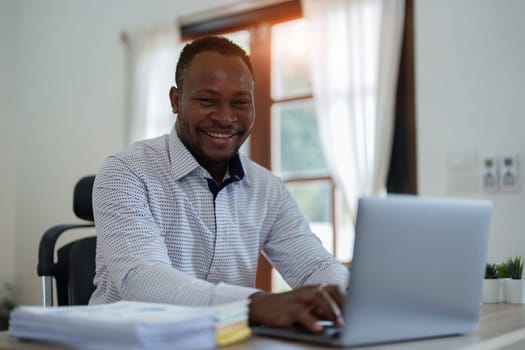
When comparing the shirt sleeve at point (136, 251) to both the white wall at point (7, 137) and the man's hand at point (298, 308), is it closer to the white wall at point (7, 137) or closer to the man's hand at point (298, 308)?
the man's hand at point (298, 308)

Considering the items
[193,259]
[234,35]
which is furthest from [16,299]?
[193,259]

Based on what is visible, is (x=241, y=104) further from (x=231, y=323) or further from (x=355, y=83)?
(x=355, y=83)

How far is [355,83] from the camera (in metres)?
4.13

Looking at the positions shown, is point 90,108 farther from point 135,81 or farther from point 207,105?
point 207,105

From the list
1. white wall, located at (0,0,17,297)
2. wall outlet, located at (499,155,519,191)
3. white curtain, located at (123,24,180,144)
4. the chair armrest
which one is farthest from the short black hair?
white wall, located at (0,0,17,297)

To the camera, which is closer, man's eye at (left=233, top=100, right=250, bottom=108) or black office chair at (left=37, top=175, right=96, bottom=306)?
man's eye at (left=233, top=100, right=250, bottom=108)

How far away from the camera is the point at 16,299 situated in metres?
5.92

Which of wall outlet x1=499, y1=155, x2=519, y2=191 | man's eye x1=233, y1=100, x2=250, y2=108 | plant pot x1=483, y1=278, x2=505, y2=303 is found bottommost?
plant pot x1=483, y1=278, x2=505, y2=303

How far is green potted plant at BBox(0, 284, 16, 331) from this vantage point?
5.66 metres

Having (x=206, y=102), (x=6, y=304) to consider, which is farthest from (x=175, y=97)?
(x=6, y=304)

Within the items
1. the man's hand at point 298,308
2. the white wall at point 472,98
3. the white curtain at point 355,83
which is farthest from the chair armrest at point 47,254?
the white wall at point 472,98

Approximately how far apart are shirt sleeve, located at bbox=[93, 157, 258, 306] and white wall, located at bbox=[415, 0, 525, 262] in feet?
7.81

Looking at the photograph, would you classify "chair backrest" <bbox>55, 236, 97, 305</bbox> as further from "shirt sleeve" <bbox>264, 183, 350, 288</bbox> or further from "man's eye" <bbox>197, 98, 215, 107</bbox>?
"man's eye" <bbox>197, 98, 215, 107</bbox>

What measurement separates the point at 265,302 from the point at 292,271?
0.72m
